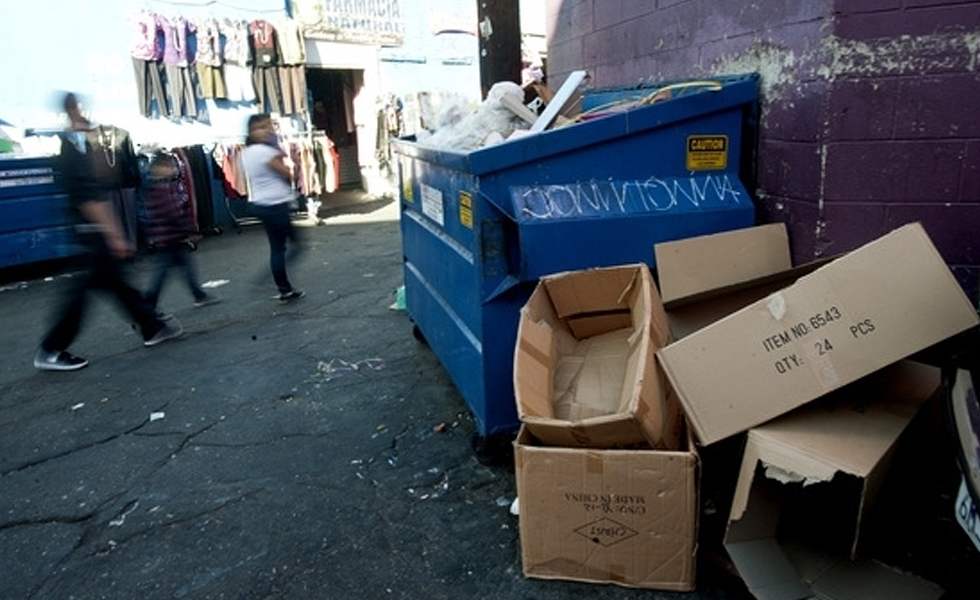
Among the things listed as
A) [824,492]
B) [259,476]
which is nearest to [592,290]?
[824,492]

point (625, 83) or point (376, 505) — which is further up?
point (625, 83)

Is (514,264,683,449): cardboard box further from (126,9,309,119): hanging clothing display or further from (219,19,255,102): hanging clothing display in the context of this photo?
(219,19,255,102): hanging clothing display

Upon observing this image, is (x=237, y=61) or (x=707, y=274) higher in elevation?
(x=237, y=61)

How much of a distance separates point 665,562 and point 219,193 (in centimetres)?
981

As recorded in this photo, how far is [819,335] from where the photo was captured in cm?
193

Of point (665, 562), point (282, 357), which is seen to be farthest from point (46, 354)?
point (665, 562)

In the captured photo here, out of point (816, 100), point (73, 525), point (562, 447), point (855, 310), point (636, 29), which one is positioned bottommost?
point (73, 525)

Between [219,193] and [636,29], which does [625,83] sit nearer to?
[636,29]

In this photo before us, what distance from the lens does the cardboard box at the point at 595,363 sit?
6.38 feet

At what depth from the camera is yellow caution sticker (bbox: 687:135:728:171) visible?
2719mm

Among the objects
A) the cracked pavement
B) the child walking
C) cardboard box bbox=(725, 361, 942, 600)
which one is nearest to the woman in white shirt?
the child walking

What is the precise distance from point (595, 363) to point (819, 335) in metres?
0.79

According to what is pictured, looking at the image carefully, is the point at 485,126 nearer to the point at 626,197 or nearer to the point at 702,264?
the point at 626,197

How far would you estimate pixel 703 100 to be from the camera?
2.68m
